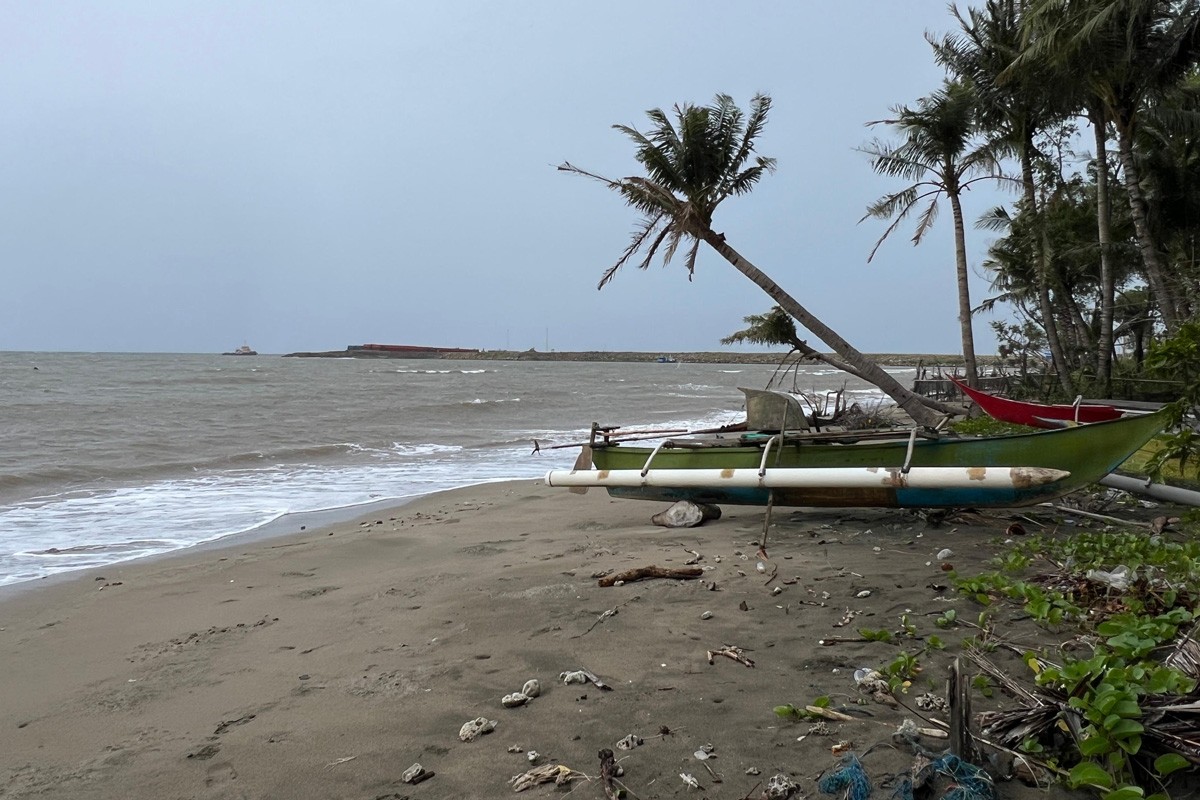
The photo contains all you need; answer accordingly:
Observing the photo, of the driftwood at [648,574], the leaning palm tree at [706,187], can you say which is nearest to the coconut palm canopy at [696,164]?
the leaning palm tree at [706,187]

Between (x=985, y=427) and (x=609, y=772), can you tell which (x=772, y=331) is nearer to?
(x=985, y=427)

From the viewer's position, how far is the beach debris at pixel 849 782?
2660 mm

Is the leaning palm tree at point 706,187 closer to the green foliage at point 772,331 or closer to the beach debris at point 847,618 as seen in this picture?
the green foliage at point 772,331

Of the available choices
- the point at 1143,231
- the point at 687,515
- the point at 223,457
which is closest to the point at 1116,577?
the point at 687,515

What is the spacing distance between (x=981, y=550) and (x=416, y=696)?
4.42 m

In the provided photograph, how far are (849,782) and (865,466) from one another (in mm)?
5353

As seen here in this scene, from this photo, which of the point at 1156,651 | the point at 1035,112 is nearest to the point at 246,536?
the point at 1156,651

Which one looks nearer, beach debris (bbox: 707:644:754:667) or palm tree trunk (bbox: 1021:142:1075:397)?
beach debris (bbox: 707:644:754:667)

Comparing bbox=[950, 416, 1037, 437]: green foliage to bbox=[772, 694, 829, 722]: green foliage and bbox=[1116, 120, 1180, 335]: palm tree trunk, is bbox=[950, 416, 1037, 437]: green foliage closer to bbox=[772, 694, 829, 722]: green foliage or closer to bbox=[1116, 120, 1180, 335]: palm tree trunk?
bbox=[1116, 120, 1180, 335]: palm tree trunk

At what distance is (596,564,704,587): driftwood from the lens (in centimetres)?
580

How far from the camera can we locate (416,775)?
3221mm

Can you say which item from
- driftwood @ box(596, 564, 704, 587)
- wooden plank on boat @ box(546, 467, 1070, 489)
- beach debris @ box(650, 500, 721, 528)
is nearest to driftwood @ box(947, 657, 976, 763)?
driftwood @ box(596, 564, 704, 587)

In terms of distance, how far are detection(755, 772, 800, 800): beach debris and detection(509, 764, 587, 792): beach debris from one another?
696mm

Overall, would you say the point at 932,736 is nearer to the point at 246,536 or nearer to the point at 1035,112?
the point at 246,536
